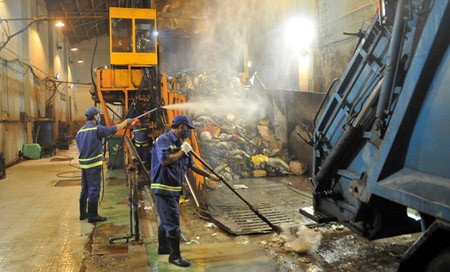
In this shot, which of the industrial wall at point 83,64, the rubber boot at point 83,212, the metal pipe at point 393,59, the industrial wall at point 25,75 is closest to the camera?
the metal pipe at point 393,59

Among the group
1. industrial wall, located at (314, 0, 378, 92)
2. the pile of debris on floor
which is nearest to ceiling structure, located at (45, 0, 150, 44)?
the pile of debris on floor

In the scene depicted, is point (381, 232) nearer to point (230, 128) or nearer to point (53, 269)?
point (53, 269)

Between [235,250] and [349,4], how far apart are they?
272 inches

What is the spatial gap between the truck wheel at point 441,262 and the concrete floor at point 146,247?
1866 millimetres

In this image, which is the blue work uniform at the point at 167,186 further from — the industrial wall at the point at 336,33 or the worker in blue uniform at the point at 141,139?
the industrial wall at the point at 336,33

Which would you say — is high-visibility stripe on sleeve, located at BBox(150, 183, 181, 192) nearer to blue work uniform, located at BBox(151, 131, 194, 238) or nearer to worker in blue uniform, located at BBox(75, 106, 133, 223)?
blue work uniform, located at BBox(151, 131, 194, 238)

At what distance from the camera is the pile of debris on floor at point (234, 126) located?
356 inches

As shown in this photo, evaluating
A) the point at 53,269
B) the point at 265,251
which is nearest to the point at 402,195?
the point at 265,251

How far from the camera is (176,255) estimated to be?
393cm

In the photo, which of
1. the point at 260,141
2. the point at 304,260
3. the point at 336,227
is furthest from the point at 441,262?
the point at 260,141

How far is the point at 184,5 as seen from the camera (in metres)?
12.5

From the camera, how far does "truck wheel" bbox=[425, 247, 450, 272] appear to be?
198cm

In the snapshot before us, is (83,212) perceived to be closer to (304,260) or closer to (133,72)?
(304,260)

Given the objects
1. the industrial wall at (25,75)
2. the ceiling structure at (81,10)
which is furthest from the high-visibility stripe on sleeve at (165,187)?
the ceiling structure at (81,10)
